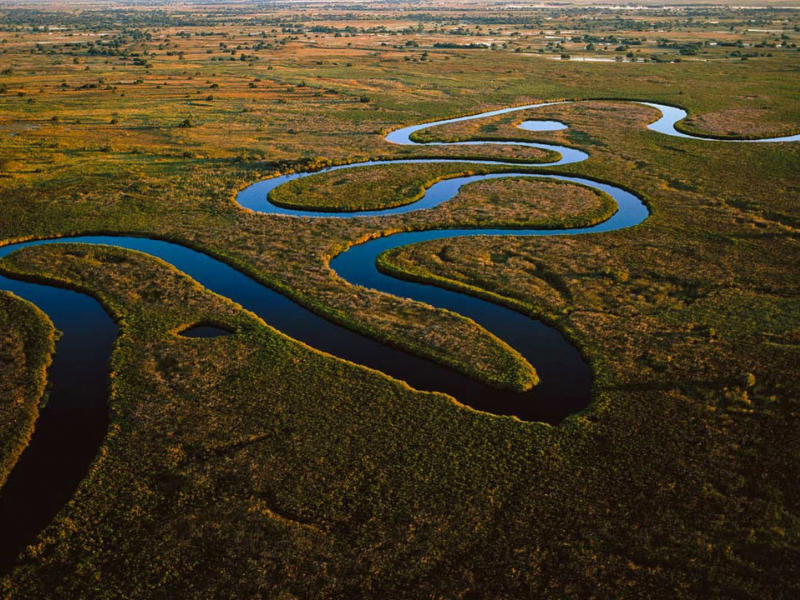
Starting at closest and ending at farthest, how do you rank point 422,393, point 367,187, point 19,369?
point 422,393, point 19,369, point 367,187

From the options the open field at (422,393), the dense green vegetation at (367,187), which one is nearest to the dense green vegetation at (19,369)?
the open field at (422,393)


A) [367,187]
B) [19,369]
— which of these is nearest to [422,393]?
[19,369]

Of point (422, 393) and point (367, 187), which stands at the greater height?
point (367, 187)

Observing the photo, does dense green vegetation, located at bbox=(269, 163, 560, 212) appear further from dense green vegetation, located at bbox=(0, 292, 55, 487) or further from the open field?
dense green vegetation, located at bbox=(0, 292, 55, 487)

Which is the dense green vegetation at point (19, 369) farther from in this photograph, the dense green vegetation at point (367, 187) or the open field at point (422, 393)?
the dense green vegetation at point (367, 187)

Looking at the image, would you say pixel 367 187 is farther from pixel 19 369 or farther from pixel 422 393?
pixel 19 369

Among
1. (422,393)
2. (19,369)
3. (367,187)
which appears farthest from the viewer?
(367,187)

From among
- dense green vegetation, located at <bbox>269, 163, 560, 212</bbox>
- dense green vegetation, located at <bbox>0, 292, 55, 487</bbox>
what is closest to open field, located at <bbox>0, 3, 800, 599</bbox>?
dense green vegetation, located at <bbox>0, 292, 55, 487</bbox>

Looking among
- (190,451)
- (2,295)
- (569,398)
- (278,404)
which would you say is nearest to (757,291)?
(569,398)

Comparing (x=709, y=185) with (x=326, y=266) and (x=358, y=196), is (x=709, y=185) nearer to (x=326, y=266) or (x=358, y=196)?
(x=358, y=196)
